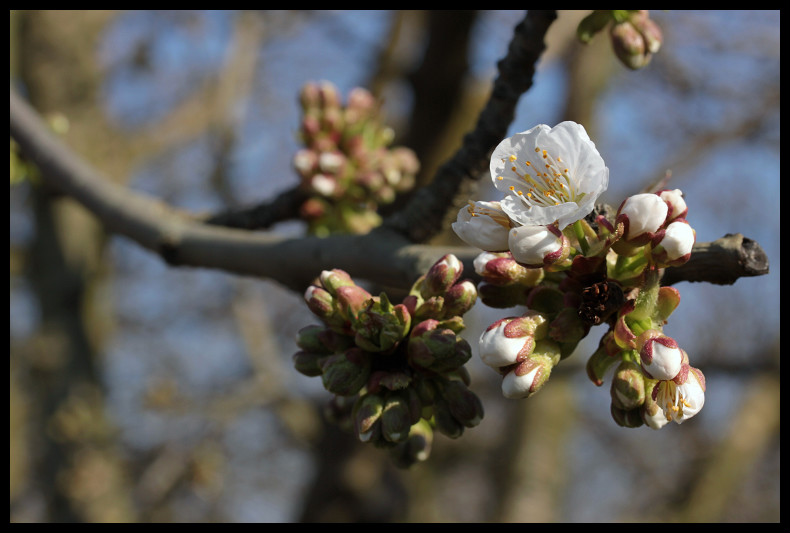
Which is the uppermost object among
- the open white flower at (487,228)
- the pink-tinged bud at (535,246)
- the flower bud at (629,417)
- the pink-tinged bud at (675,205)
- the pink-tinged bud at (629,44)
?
the pink-tinged bud at (629,44)

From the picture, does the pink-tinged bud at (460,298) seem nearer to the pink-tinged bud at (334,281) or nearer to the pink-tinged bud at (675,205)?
the pink-tinged bud at (334,281)

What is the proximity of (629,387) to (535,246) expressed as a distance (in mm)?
318

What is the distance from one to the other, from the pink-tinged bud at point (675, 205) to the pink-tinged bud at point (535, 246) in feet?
0.69

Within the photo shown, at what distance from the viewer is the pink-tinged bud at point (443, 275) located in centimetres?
128

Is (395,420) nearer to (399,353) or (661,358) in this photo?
(399,353)

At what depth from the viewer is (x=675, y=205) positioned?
3.84 feet

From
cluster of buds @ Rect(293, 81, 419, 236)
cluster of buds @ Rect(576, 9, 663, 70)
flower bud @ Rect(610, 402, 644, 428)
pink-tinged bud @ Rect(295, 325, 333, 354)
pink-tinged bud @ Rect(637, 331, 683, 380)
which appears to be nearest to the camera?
pink-tinged bud @ Rect(637, 331, 683, 380)

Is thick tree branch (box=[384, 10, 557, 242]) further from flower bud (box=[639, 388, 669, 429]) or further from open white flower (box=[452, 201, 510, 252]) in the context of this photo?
flower bud (box=[639, 388, 669, 429])

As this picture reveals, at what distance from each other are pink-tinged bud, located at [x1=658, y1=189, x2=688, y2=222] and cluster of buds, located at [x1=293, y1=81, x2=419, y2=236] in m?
1.45

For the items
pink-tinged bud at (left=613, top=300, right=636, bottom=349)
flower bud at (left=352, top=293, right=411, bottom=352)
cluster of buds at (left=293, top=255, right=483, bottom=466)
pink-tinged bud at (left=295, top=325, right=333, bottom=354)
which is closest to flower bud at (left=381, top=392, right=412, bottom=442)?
cluster of buds at (left=293, top=255, right=483, bottom=466)

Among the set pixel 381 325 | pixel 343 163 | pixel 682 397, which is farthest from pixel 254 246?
pixel 682 397

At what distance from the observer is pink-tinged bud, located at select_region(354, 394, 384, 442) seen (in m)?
1.28

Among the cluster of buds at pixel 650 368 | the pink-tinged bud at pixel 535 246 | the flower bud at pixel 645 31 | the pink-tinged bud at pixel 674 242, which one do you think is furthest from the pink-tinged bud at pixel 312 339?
the flower bud at pixel 645 31

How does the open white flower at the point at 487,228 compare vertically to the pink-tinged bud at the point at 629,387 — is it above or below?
above
